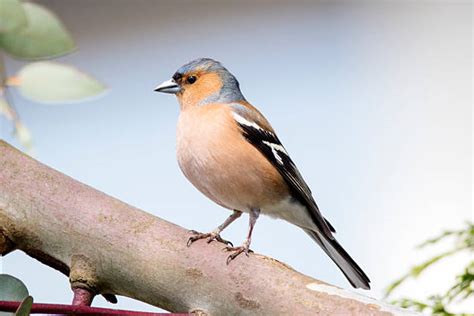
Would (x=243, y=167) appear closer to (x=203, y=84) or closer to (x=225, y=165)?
(x=225, y=165)

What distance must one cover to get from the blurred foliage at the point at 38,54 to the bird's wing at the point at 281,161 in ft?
2.03

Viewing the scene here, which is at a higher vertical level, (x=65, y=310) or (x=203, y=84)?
(x=203, y=84)

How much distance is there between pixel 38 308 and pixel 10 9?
151 millimetres

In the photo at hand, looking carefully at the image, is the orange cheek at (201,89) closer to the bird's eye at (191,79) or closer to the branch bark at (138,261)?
the bird's eye at (191,79)

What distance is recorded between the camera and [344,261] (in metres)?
0.93

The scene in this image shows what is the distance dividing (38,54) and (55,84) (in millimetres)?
22

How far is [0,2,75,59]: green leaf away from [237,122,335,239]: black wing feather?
634mm

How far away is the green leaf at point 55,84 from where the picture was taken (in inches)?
12.8

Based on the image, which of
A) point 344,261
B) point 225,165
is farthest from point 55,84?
point 344,261

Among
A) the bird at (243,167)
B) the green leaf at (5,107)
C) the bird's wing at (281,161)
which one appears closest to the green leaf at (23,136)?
the green leaf at (5,107)

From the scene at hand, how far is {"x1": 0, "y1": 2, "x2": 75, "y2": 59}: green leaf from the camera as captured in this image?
313mm

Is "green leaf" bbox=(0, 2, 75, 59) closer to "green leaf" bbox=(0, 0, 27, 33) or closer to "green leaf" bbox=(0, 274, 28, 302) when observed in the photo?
"green leaf" bbox=(0, 0, 27, 33)

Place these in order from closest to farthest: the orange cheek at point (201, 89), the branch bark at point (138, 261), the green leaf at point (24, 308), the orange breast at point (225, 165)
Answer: the green leaf at point (24, 308), the branch bark at point (138, 261), the orange breast at point (225, 165), the orange cheek at point (201, 89)

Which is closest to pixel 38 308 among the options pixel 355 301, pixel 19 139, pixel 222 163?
pixel 19 139
